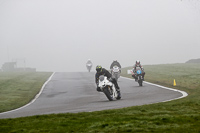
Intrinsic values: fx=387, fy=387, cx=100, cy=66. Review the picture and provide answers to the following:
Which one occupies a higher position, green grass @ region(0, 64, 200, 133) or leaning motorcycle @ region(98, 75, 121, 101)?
leaning motorcycle @ region(98, 75, 121, 101)

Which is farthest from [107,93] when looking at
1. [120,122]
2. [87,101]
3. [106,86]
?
[120,122]

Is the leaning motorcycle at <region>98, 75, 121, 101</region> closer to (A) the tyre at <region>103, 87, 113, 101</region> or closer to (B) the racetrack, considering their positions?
(A) the tyre at <region>103, 87, 113, 101</region>

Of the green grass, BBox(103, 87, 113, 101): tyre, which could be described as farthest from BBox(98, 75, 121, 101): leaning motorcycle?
the green grass

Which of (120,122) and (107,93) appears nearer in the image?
(120,122)

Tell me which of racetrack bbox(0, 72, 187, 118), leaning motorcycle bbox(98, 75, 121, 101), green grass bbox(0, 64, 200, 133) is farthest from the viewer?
leaning motorcycle bbox(98, 75, 121, 101)

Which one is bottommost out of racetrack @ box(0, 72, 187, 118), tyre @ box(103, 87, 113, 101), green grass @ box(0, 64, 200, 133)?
racetrack @ box(0, 72, 187, 118)

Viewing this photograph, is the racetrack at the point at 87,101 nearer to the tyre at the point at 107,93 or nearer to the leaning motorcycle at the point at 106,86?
the tyre at the point at 107,93

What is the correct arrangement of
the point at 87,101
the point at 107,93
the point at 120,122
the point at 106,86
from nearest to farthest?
the point at 120,122 < the point at 106,86 < the point at 107,93 < the point at 87,101

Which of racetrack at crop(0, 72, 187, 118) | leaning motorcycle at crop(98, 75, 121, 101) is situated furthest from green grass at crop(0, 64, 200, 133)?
leaning motorcycle at crop(98, 75, 121, 101)

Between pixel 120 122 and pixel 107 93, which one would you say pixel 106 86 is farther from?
pixel 120 122

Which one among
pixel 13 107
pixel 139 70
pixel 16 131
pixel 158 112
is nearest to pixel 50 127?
pixel 16 131

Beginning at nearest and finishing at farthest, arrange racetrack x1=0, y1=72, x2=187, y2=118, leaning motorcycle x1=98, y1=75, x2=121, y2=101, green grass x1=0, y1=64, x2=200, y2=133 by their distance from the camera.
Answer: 1. green grass x1=0, y1=64, x2=200, y2=133
2. racetrack x1=0, y1=72, x2=187, y2=118
3. leaning motorcycle x1=98, y1=75, x2=121, y2=101

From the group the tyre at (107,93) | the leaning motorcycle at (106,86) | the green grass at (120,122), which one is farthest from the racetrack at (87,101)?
the green grass at (120,122)

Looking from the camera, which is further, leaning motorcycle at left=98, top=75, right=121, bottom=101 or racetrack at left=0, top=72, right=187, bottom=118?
leaning motorcycle at left=98, top=75, right=121, bottom=101
